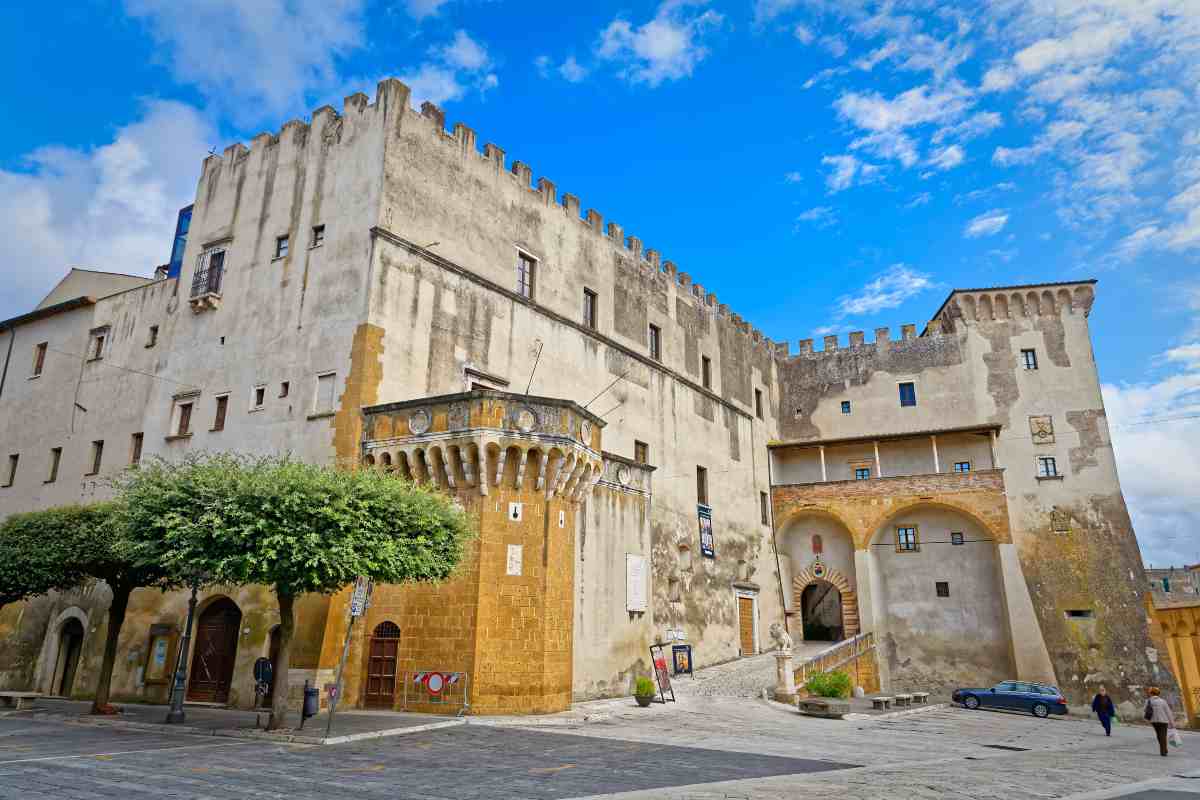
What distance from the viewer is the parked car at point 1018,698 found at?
28078mm

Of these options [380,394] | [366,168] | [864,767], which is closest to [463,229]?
[366,168]

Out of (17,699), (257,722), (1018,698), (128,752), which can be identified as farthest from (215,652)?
(1018,698)

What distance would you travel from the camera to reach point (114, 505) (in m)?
19.0

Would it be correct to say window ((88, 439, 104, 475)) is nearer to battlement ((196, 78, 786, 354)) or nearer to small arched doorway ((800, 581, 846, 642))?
battlement ((196, 78, 786, 354))

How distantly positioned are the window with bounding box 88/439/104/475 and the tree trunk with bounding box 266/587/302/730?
1504cm

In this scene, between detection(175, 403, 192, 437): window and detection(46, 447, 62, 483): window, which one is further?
detection(46, 447, 62, 483): window

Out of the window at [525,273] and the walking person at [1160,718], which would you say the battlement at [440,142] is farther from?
the walking person at [1160,718]

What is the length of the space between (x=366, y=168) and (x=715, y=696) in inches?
736

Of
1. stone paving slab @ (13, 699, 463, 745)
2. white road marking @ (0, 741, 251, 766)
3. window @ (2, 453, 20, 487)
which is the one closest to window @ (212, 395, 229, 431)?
stone paving slab @ (13, 699, 463, 745)

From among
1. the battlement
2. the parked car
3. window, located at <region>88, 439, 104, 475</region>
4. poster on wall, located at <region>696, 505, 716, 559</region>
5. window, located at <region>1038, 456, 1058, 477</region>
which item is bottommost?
the parked car

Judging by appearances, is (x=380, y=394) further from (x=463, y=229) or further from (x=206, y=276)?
(x=206, y=276)

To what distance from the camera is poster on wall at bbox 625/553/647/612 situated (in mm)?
24609

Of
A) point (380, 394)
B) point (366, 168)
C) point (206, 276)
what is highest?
point (366, 168)

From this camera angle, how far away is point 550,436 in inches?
781
